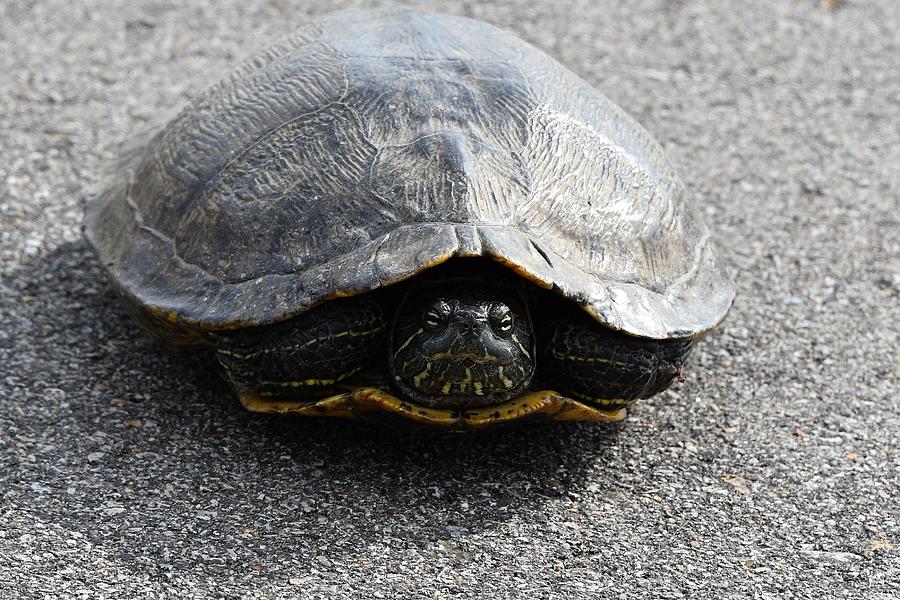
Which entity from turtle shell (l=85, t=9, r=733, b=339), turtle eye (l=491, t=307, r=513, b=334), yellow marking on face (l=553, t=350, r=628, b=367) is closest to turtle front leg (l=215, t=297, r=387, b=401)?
turtle shell (l=85, t=9, r=733, b=339)

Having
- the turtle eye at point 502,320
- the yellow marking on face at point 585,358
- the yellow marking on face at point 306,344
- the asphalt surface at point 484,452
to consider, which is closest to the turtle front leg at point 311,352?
the yellow marking on face at point 306,344

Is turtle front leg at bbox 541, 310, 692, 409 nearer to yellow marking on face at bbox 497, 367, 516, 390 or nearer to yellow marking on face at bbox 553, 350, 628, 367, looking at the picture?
yellow marking on face at bbox 553, 350, 628, 367

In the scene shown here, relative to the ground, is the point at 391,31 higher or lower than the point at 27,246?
higher

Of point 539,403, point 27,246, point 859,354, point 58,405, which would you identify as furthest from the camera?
point 27,246

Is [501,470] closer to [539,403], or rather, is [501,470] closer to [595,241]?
[539,403]

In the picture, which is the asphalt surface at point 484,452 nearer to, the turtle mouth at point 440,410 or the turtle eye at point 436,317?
the turtle mouth at point 440,410

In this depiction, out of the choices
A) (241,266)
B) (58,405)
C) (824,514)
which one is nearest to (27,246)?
(58,405)

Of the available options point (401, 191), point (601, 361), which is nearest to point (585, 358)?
point (601, 361)
